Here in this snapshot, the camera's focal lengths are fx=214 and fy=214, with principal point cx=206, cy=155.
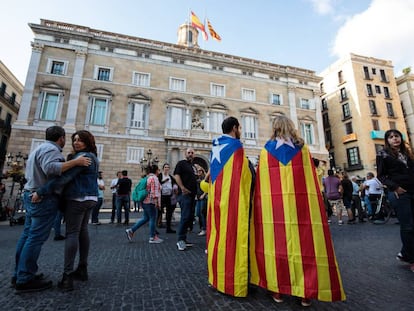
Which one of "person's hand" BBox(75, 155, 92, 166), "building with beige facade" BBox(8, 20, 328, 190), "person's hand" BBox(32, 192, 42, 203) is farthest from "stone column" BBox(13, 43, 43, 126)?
"person's hand" BBox(75, 155, 92, 166)

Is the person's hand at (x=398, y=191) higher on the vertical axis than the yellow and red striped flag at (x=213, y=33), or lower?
lower

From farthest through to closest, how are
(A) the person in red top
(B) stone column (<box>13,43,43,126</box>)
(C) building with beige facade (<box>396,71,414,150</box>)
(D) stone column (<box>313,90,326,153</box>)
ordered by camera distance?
(C) building with beige facade (<box>396,71,414,150</box>)
(D) stone column (<box>313,90,326,153</box>)
(B) stone column (<box>13,43,43,126</box>)
(A) the person in red top

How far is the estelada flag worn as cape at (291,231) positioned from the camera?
184 cm

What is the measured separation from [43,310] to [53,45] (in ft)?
71.0

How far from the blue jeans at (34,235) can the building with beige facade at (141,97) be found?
14686 millimetres

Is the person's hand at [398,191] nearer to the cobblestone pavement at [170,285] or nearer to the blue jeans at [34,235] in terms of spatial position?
the cobblestone pavement at [170,285]

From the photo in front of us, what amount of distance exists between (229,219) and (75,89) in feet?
63.2

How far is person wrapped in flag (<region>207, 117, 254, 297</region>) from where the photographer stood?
2072mm

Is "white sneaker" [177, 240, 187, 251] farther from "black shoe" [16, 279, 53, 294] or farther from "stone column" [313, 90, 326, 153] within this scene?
"stone column" [313, 90, 326, 153]

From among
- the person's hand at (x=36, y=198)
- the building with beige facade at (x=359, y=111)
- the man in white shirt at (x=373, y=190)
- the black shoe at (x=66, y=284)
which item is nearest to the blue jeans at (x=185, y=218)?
the black shoe at (x=66, y=284)

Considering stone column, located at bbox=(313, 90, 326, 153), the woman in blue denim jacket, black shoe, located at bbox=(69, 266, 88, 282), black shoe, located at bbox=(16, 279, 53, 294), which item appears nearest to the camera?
black shoe, located at bbox=(16, 279, 53, 294)

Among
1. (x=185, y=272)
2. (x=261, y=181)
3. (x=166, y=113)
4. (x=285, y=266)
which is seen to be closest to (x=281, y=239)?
(x=285, y=266)

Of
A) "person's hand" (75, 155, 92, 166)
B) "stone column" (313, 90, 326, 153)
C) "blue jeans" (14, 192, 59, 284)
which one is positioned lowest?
"blue jeans" (14, 192, 59, 284)

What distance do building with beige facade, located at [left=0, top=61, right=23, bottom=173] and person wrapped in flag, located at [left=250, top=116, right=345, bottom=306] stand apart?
96.6ft
